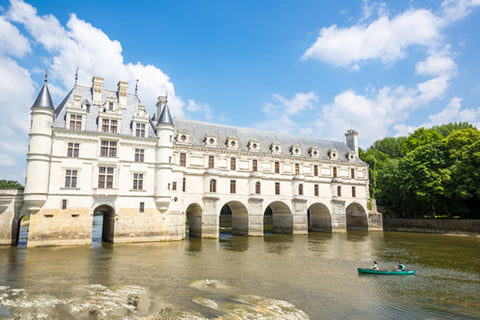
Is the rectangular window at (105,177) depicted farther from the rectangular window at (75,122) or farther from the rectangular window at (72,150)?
the rectangular window at (75,122)

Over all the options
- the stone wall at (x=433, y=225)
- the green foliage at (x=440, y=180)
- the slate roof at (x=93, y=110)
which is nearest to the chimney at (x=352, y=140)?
the green foliage at (x=440, y=180)

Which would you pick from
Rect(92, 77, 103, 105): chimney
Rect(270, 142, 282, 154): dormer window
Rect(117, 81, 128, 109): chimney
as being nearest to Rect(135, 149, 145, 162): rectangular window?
Rect(117, 81, 128, 109): chimney

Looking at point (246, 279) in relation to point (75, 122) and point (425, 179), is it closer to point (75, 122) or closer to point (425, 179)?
point (75, 122)

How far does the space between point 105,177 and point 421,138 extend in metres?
55.7

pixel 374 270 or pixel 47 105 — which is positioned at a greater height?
pixel 47 105

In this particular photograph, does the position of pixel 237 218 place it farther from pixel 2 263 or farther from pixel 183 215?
pixel 2 263

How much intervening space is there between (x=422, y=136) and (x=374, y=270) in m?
50.4

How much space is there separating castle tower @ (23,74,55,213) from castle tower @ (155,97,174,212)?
916 centimetres

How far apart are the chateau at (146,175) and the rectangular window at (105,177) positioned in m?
0.08

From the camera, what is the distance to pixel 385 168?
55.0 metres

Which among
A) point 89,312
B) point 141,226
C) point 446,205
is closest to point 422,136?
point 446,205

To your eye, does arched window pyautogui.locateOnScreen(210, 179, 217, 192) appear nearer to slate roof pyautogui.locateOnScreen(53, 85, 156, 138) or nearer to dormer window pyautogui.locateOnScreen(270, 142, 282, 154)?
slate roof pyautogui.locateOnScreen(53, 85, 156, 138)

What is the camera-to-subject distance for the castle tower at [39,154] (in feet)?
86.9

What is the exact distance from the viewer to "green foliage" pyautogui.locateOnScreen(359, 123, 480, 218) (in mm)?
39438
